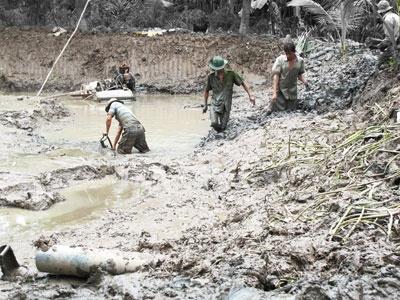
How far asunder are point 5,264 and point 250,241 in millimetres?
1917

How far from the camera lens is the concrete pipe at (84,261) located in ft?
14.4

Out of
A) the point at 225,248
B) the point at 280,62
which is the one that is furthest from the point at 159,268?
the point at 280,62

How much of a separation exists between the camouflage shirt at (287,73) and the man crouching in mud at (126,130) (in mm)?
2668

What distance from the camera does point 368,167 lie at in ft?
18.0

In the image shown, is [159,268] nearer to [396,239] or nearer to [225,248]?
[225,248]

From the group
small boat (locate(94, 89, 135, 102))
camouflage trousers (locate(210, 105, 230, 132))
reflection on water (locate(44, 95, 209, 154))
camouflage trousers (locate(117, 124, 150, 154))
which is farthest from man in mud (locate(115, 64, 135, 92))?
camouflage trousers (locate(117, 124, 150, 154))

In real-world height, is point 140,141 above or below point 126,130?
below

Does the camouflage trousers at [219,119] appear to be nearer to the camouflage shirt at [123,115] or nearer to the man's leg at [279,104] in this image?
the man's leg at [279,104]

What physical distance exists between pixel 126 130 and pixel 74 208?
332 centimetres

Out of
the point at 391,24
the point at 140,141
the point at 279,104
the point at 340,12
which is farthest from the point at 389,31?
the point at 340,12

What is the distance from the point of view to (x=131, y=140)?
32.7 ft

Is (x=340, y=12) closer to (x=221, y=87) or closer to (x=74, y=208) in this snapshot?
(x=221, y=87)

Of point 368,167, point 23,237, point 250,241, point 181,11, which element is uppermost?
point 181,11

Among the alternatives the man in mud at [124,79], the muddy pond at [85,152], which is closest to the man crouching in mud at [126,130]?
the muddy pond at [85,152]
